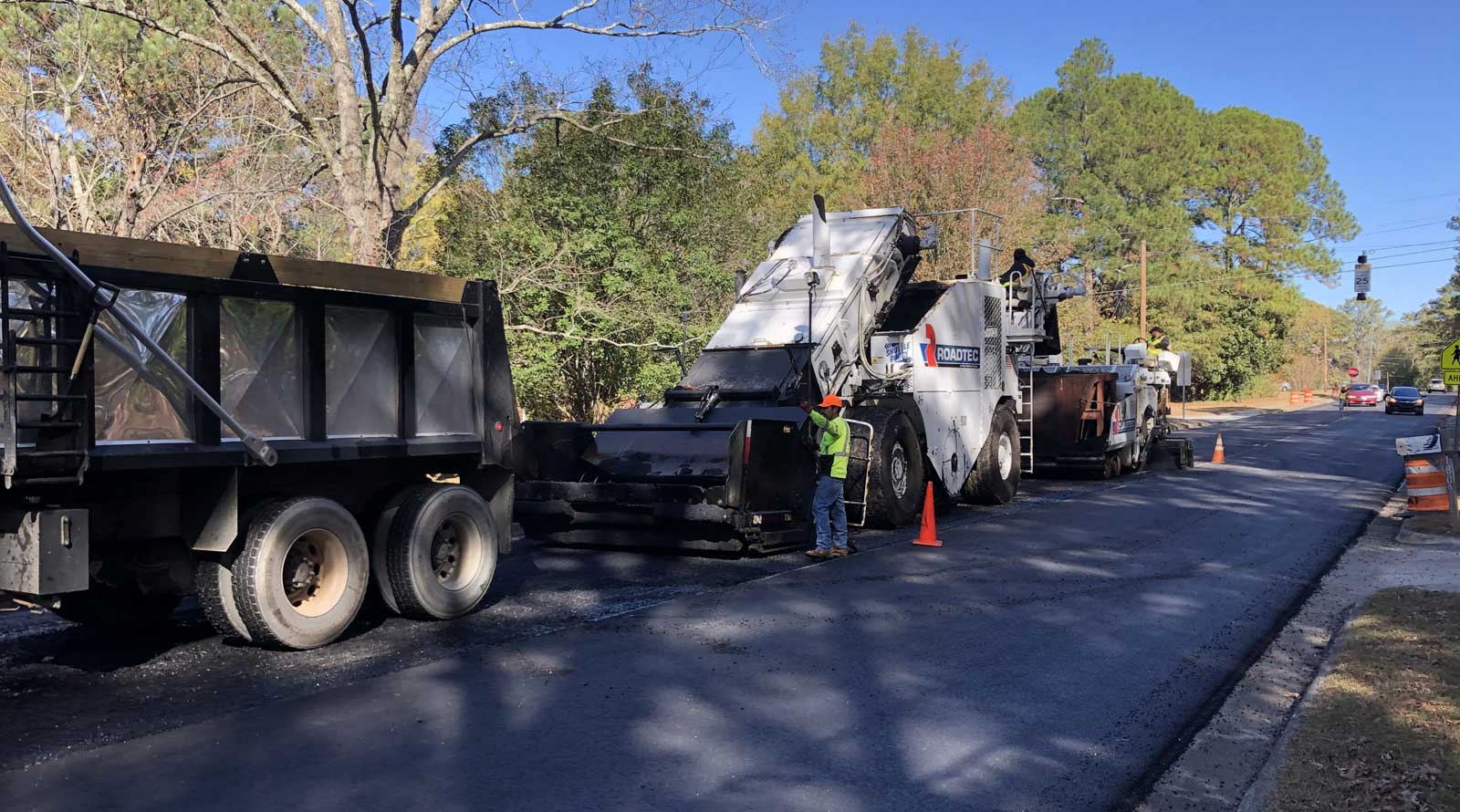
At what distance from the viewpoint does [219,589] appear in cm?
679

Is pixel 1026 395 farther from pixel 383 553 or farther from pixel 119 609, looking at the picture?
pixel 119 609

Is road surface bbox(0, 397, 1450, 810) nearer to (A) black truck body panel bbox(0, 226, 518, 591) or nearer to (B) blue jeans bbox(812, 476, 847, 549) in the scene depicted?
(B) blue jeans bbox(812, 476, 847, 549)

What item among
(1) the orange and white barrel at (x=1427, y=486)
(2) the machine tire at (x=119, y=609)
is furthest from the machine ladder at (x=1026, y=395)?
(2) the machine tire at (x=119, y=609)

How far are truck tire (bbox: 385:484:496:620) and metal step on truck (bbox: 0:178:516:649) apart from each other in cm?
2

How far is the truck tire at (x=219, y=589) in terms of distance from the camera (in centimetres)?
679

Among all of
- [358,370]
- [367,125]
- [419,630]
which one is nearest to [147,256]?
[358,370]

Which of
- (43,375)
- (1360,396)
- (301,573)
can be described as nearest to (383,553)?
(301,573)

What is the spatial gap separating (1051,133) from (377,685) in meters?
60.6

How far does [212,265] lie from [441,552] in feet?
8.68

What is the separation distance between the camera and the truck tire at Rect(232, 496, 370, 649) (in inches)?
265

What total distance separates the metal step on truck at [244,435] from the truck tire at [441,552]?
15mm

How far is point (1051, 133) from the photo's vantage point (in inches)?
2414

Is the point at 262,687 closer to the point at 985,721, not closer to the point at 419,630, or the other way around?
the point at 419,630

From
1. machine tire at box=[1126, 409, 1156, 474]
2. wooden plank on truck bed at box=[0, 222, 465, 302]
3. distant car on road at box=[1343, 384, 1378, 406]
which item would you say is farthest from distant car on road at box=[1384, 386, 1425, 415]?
wooden plank on truck bed at box=[0, 222, 465, 302]
